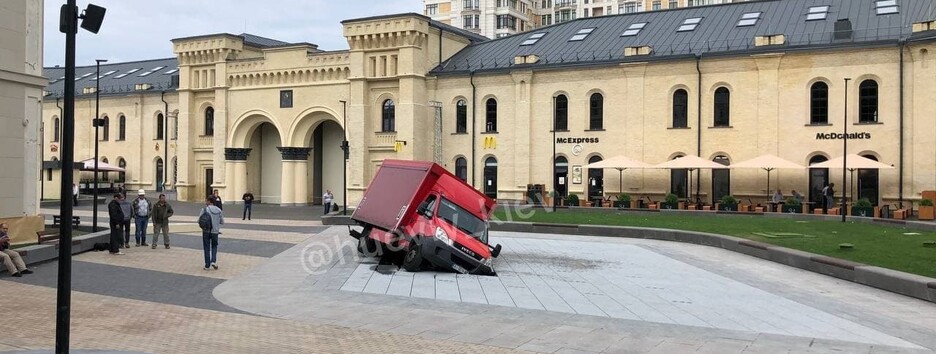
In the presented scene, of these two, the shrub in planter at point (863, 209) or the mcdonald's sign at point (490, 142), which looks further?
the mcdonald's sign at point (490, 142)

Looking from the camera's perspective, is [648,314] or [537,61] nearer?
[648,314]

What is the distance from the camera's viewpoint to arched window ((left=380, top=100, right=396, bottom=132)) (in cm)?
4891

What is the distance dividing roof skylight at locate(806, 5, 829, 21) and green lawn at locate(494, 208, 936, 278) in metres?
12.5

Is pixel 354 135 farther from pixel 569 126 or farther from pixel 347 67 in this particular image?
pixel 569 126

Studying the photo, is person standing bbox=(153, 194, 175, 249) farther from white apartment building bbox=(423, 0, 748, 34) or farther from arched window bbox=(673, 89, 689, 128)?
white apartment building bbox=(423, 0, 748, 34)

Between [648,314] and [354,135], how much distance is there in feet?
123

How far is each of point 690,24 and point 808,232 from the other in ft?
70.1

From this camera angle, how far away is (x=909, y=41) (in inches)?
1364

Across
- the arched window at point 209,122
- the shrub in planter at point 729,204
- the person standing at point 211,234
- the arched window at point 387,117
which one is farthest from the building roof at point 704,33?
the person standing at point 211,234

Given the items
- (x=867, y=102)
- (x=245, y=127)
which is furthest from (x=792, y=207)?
(x=245, y=127)

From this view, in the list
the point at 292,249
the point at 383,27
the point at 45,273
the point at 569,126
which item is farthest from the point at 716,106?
the point at 45,273

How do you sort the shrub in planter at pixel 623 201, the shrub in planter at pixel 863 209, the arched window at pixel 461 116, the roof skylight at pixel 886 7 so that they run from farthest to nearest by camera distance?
the arched window at pixel 461 116 < the shrub in planter at pixel 623 201 < the roof skylight at pixel 886 7 < the shrub in planter at pixel 863 209

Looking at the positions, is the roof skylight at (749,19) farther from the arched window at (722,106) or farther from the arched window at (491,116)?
the arched window at (491,116)

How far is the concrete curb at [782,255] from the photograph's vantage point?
49.3 feet
